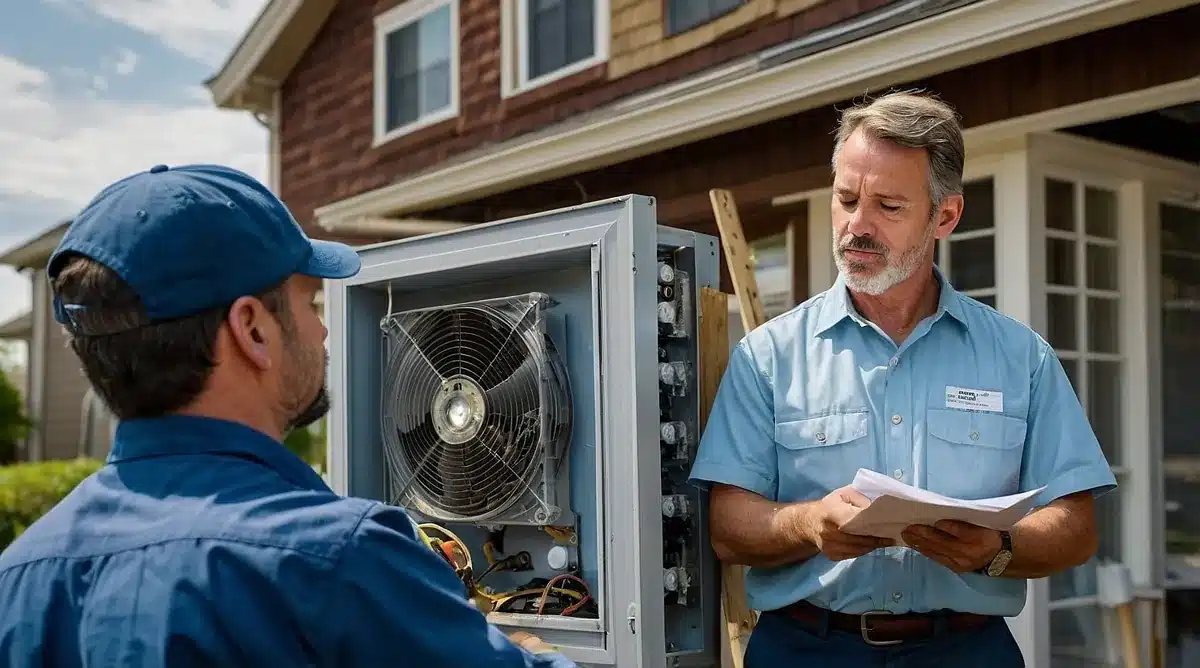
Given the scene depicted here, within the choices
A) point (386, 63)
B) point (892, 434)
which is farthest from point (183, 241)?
point (386, 63)

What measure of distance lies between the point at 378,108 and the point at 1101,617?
5350mm

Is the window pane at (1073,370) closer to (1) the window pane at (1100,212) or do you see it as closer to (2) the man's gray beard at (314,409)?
(1) the window pane at (1100,212)

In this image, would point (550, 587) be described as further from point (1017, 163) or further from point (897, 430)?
point (1017, 163)

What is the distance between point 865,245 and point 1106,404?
8.10ft

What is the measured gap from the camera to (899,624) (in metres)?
1.91

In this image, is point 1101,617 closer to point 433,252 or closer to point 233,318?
point 433,252

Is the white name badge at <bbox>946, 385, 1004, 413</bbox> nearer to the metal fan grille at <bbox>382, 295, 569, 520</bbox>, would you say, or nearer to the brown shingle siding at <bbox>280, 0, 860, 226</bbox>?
the metal fan grille at <bbox>382, 295, 569, 520</bbox>

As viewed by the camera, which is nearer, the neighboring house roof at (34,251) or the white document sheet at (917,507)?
the white document sheet at (917,507)

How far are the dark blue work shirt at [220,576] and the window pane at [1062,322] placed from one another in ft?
10.6

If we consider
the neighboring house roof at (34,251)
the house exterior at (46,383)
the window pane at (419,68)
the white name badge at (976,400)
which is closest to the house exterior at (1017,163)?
the window pane at (419,68)

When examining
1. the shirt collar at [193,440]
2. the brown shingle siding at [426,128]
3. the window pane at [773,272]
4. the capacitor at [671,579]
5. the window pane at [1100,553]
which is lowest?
the window pane at [1100,553]

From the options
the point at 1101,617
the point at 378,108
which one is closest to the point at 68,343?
the point at 1101,617

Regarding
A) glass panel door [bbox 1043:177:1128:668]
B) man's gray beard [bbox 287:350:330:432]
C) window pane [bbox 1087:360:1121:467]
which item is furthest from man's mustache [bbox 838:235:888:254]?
window pane [bbox 1087:360:1121:467]

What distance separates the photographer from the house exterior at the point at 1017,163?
3.54 metres
